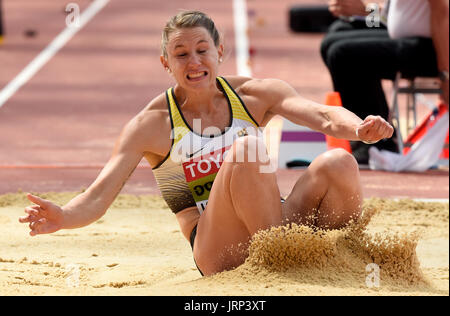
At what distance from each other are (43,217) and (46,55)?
992cm

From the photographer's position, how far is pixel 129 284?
4746 mm

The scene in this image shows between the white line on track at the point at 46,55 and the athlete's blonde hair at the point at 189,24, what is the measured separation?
20.2 ft

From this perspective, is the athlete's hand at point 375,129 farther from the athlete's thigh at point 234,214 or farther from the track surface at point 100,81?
the track surface at point 100,81

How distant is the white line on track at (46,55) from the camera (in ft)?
37.0

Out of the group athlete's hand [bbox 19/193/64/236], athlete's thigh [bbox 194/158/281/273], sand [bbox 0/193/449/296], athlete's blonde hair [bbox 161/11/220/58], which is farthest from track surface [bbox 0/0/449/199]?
athlete's hand [bbox 19/193/64/236]

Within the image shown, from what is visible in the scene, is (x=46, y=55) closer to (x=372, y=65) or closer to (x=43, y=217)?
(x=372, y=65)

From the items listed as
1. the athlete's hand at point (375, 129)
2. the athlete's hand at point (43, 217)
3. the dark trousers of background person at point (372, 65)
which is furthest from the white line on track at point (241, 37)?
the athlete's hand at point (43, 217)

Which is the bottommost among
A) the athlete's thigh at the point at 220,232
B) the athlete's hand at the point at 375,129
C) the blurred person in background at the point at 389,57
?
the athlete's thigh at the point at 220,232

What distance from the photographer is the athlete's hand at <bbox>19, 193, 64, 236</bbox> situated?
13.2ft

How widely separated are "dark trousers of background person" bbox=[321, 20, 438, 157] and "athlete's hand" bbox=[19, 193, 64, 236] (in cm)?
408

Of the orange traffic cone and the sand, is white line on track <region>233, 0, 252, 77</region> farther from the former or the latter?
the sand

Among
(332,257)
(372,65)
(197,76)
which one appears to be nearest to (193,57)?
(197,76)

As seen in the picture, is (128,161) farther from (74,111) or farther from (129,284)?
(74,111)

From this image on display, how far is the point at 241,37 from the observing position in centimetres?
1519
